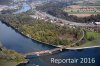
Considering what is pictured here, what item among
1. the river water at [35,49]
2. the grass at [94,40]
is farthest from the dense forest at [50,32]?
the grass at [94,40]

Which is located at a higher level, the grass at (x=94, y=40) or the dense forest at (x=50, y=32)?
the dense forest at (x=50, y=32)

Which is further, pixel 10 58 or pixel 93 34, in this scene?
pixel 93 34

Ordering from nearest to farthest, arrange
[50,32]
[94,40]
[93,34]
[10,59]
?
[10,59] < [94,40] < [50,32] < [93,34]

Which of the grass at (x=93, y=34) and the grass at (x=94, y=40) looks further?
the grass at (x=93, y=34)

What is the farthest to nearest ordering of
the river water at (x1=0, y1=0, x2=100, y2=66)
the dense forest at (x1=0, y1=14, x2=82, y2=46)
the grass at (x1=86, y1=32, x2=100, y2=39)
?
1. the grass at (x1=86, y1=32, x2=100, y2=39)
2. the dense forest at (x1=0, y1=14, x2=82, y2=46)
3. the river water at (x1=0, y1=0, x2=100, y2=66)

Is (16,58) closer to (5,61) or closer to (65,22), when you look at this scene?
(5,61)

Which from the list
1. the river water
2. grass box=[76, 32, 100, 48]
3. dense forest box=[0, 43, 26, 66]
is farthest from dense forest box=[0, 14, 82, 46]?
dense forest box=[0, 43, 26, 66]

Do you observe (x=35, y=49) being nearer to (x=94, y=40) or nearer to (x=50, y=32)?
(x=50, y=32)

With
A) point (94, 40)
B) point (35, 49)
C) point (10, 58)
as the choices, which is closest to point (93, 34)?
point (94, 40)

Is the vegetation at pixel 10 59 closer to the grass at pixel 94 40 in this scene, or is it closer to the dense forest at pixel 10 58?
the dense forest at pixel 10 58

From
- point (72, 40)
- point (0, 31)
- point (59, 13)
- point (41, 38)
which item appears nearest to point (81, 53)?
point (72, 40)

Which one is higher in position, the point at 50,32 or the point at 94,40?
the point at 50,32

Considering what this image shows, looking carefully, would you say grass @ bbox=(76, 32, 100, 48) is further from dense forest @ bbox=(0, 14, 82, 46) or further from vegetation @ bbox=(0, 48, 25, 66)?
vegetation @ bbox=(0, 48, 25, 66)
